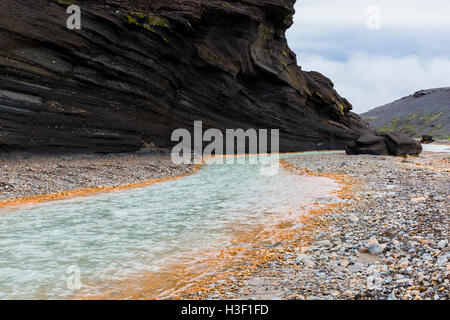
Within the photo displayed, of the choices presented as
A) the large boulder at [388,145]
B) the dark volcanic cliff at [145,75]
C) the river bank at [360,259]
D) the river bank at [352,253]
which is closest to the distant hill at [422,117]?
the large boulder at [388,145]

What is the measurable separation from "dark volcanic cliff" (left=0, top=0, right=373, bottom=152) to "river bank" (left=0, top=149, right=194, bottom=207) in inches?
116

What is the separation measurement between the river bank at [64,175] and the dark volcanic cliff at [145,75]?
9.71ft

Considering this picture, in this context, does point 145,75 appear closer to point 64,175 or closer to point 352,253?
point 64,175

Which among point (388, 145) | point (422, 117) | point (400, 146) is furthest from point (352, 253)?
point (422, 117)

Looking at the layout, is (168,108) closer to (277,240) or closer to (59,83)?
(59,83)

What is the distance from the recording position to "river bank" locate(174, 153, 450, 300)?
5551 millimetres

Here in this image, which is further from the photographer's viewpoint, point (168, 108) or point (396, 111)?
point (396, 111)

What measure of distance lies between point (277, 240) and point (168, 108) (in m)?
27.8

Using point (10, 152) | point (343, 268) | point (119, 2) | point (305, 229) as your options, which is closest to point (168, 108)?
point (119, 2)

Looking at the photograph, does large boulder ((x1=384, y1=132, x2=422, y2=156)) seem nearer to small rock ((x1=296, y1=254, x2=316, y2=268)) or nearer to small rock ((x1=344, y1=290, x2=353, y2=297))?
small rock ((x1=296, y1=254, x2=316, y2=268))

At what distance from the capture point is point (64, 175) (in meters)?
17.3

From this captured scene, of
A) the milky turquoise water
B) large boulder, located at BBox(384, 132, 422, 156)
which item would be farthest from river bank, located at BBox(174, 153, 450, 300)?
large boulder, located at BBox(384, 132, 422, 156)

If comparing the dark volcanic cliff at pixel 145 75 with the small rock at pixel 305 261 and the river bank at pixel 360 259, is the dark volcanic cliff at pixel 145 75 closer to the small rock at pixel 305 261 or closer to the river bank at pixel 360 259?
the river bank at pixel 360 259

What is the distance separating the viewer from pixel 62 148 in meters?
24.6
